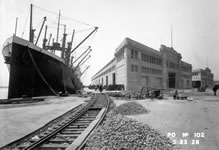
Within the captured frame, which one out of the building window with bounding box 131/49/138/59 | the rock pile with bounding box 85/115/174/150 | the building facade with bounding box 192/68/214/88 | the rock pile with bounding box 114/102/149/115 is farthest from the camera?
the building facade with bounding box 192/68/214/88

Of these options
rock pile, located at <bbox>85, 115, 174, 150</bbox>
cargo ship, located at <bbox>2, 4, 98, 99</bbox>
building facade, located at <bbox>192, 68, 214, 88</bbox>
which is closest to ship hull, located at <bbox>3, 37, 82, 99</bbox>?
cargo ship, located at <bbox>2, 4, 98, 99</bbox>

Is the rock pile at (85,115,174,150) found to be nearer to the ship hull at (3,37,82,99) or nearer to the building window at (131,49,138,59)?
the ship hull at (3,37,82,99)

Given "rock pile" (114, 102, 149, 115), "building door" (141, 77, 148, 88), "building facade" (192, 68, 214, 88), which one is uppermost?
"building facade" (192, 68, 214, 88)

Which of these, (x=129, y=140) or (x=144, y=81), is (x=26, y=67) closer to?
(x=129, y=140)

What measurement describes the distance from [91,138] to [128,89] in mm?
27529

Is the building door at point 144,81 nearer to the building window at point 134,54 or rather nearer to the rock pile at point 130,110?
the building window at point 134,54

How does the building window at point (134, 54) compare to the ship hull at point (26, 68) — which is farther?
the building window at point (134, 54)

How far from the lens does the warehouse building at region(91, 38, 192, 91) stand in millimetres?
32344

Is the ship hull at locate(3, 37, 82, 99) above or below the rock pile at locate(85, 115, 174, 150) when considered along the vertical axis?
above

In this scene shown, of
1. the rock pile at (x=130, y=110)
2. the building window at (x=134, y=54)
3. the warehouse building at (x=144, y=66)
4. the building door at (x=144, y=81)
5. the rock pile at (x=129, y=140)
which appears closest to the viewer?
the rock pile at (x=129, y=140)

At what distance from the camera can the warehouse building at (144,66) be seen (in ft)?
106

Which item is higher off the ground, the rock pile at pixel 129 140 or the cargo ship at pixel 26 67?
the cargo ship at pixel 26 67

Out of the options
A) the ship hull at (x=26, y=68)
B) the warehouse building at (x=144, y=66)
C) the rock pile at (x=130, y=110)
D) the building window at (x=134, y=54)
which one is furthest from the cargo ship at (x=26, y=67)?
the building window at (x=134, y=54)

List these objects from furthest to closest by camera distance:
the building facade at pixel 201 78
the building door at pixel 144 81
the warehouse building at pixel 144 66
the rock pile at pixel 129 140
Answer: the building facade at pixel 201 78 < the building door at pixel 144 81 < the warehouse building at pixel 144 66 < the rock pile at pixel 129 140
